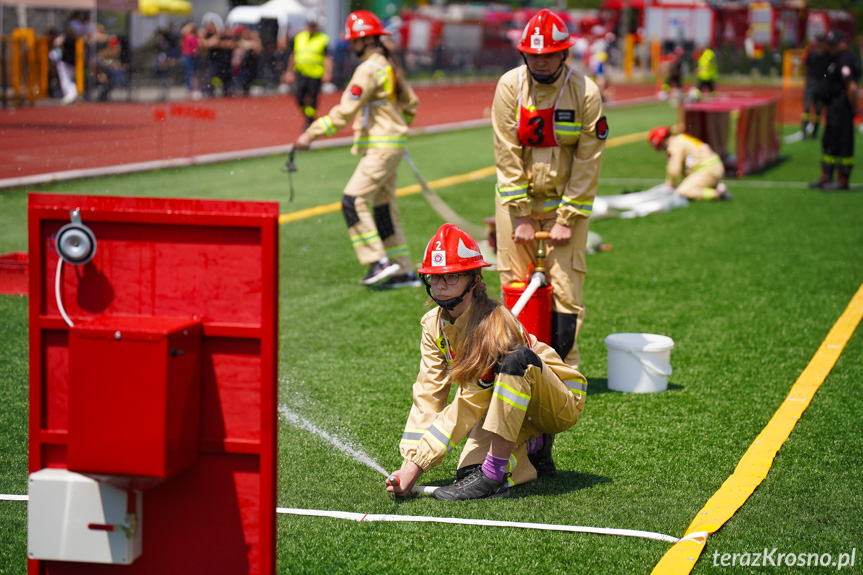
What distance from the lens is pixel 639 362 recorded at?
5.89 m

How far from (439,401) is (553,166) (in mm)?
1737

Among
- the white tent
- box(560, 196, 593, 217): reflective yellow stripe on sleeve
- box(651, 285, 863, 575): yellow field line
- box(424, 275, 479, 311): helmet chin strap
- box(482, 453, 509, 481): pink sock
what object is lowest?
box(651, 285, 863, 575): yellow field line

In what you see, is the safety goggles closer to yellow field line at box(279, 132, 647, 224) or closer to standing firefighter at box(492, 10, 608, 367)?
standing firefighter at box(492, 10, 608, 367)

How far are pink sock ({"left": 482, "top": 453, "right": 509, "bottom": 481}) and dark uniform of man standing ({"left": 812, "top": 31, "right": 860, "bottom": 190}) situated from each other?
37.4ft

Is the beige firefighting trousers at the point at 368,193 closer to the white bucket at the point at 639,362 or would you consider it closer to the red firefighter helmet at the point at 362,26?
the red firefighter helmet at the point at 362,26

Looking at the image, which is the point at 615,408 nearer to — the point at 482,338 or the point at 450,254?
the point at 482,338

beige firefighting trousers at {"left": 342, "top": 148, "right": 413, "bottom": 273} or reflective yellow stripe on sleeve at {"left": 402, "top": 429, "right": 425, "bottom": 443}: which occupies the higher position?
beige firefighting trousers at {"left": 342, "top": 148, "right": 413, "bottom": 273}

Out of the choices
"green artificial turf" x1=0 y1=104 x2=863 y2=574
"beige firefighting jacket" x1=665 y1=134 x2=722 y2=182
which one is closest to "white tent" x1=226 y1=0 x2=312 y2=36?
"beige firefighting jacket" x1=665 y1=134 x2=722 y2=182

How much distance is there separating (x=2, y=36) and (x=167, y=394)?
2174 centimetres

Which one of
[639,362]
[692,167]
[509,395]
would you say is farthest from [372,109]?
[692,167]

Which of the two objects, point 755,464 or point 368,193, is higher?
point 368,193

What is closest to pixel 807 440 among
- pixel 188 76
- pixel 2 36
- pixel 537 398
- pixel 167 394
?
pixel 537 398

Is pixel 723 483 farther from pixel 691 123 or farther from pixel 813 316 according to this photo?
pixel 691 123

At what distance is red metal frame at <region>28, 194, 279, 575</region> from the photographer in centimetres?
291
